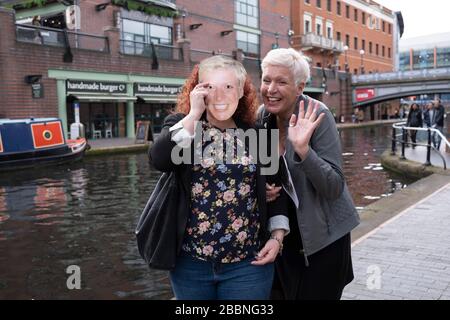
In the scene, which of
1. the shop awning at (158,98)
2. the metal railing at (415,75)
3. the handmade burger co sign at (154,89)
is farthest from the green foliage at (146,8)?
the metal railing at (415,75)

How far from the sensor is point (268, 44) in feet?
133

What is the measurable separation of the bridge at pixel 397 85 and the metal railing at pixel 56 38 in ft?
93.4

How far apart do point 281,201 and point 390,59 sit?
222 ft

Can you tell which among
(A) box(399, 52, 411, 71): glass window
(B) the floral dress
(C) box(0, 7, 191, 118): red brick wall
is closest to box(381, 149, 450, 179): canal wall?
(B) the floral dress

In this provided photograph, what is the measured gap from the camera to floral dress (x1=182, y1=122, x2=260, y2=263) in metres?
2.19

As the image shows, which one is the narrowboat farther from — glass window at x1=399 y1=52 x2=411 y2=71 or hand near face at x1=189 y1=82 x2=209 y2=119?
glass window at x1=399 y1=52 x2=411 y2=71

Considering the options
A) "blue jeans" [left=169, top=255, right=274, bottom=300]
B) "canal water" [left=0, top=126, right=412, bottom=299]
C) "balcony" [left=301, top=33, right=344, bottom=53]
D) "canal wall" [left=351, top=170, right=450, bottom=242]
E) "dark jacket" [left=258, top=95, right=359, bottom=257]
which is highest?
"balcony" [left=301, top=33, right=344, bottom=53]

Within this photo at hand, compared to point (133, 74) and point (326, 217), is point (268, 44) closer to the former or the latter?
point (133, 74)

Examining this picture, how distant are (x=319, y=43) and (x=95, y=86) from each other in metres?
29.3

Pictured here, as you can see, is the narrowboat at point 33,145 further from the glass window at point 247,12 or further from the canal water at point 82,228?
the glass window at point 247,12

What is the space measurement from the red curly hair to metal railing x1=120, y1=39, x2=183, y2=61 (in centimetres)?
2367

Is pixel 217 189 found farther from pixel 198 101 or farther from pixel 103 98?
pixel 103 98

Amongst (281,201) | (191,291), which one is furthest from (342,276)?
(191,291)

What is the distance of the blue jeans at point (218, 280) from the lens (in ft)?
7.37
